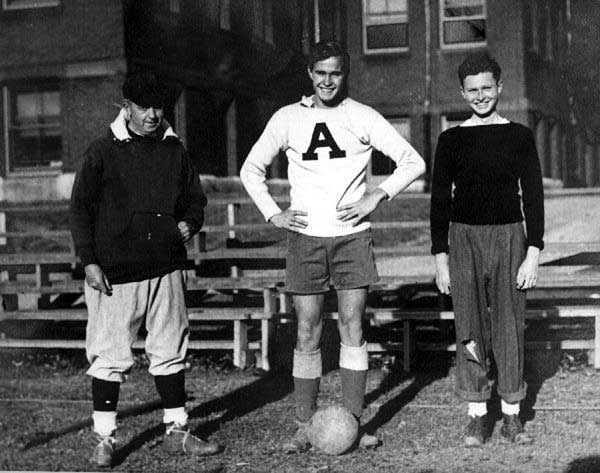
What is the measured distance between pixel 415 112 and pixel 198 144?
3131 millimetres

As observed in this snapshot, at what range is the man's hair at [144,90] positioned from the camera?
364 centimetres

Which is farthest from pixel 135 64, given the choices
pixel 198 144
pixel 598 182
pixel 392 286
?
pixel 598 182

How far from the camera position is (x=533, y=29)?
12.0 m

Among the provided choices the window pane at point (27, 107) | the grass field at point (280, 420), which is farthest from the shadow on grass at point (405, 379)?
the window pane at point (27, 107)

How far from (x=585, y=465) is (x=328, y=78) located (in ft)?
6.02

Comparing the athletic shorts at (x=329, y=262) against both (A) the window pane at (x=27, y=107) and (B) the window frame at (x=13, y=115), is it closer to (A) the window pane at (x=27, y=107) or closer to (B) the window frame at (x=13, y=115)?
(B) the window frame at (x=13, y=115)

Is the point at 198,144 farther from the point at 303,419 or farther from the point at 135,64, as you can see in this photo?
the point at 303,419

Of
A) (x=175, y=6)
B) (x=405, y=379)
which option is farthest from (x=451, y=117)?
(x=405, y=379)

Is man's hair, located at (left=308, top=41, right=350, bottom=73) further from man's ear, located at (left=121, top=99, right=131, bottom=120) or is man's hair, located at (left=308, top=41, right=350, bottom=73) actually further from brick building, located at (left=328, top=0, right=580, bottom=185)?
brick building, located at (left=328, top=0, right=580, bottom=185)

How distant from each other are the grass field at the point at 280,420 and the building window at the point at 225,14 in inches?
205

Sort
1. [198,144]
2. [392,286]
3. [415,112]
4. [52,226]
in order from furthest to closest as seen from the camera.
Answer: [415,112]
[198,144]
[52,226]
[392,286]

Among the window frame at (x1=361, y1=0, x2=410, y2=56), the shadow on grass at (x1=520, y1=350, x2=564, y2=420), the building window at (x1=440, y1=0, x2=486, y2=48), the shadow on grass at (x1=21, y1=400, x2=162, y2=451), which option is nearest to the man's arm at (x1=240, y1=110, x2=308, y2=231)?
the shadow on grass at (x1=21, y1=400, x2=162, y2=451)

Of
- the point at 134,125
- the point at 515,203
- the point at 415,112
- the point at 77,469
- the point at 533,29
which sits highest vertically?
the point at 533,29

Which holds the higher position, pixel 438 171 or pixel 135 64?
pixel 135 64
